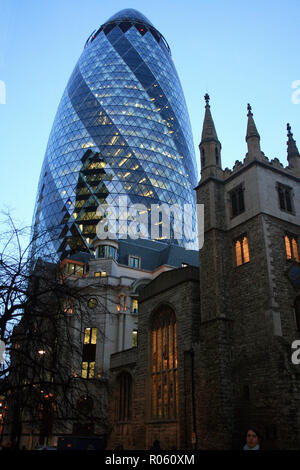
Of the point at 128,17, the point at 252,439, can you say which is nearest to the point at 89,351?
the point at 252,439

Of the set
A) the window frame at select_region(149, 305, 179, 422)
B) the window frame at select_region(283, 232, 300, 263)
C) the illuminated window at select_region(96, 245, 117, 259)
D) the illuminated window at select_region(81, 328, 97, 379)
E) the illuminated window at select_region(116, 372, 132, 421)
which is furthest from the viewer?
the illuminated window at select_region(96, 245, 117, 259)

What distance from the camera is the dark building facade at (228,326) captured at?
19656 millimetres

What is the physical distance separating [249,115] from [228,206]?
20.3 feet

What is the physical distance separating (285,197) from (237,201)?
2.87 metres

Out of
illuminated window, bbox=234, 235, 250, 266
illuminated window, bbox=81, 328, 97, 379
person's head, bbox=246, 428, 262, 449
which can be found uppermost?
illuminated window, bbox=234, 235, 250, 266

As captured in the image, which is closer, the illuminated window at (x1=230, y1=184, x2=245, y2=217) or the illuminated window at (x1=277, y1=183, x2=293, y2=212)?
the illuminated window at (x1=277, y1=183, x2=293, y2=212)

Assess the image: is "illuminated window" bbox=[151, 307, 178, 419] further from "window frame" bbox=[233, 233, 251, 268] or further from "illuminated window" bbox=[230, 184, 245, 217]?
"illuminated window" bbox=[230, 184, 245, 217]

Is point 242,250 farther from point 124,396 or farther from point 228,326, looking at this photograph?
point 124,396

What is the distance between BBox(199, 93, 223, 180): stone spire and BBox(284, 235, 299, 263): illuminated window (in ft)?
20.4

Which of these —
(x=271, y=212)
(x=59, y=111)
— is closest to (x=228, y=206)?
(x=271, y=212)

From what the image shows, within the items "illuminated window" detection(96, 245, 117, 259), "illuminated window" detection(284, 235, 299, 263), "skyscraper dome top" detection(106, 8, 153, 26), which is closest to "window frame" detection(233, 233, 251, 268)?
"illuminated window" detection(284, 235, 299, 263)

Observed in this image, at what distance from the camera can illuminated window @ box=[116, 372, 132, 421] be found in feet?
95.4

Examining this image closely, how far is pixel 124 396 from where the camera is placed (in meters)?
30.0

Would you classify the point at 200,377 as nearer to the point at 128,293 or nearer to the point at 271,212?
the point at 271,212
